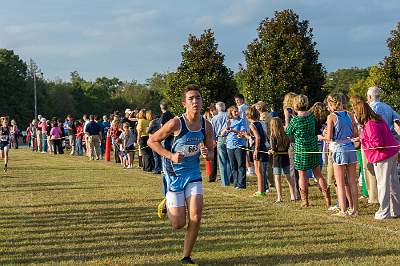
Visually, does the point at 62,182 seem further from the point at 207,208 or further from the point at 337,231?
the point at 337,231

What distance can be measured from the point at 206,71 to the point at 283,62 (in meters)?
3.68

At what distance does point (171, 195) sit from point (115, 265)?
3.40 feet

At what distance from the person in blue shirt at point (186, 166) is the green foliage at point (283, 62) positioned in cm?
2344

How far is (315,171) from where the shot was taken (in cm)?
1166

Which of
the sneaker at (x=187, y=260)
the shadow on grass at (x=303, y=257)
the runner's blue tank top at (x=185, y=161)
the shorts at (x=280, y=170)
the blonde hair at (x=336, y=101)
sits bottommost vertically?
the shadow on grass at (x=303, y=257)

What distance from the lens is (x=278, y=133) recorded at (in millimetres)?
12867

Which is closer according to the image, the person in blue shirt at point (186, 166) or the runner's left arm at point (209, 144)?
the person in blue shirt at point (186, 166)

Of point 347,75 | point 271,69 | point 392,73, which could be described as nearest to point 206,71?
point 271,69

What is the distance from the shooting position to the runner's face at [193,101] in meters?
6.95

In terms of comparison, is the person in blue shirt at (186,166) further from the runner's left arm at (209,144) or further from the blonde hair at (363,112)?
the blonde hair at (363,112)

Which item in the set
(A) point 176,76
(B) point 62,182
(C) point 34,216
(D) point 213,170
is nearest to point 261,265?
(C) point 34,216

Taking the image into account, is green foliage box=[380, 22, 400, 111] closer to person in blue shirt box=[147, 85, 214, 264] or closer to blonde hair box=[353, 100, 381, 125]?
blonde hair box=[353, 100, 381, 125]

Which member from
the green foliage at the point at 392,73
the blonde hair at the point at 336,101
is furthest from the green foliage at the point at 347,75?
the blonde hair at the point at 336,101

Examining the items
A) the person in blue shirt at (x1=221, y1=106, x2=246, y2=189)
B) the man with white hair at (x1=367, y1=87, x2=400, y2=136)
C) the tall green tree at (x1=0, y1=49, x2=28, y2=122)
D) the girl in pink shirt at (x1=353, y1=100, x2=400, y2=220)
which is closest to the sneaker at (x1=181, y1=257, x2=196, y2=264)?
the girl in pink shirt at (x1=353, y1=100, x2=400, y2=220)
